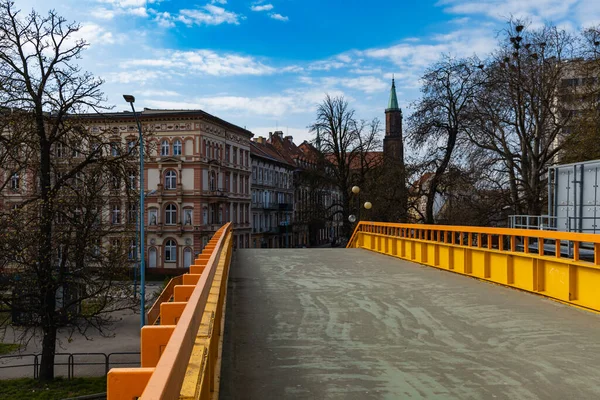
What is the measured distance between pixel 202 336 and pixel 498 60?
30.8 m

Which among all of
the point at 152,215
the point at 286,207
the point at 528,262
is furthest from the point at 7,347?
the point at 286,207

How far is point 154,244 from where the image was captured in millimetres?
56594

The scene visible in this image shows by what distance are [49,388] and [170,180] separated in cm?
3856

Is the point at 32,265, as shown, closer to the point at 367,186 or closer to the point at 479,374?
the point at 479,374

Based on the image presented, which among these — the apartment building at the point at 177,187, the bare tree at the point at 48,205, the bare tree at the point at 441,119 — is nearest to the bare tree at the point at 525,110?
the bare tree at the point at 441,119

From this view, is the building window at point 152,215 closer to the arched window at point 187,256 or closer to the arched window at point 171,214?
the arched window at point 171,214

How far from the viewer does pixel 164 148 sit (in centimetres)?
5706

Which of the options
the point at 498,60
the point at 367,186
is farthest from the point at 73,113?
the point at 367,186

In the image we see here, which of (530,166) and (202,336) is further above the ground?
(530,166)

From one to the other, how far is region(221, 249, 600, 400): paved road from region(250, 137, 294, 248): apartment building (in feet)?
203

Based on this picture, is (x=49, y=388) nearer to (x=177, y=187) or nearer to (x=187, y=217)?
(x=187, y=217)

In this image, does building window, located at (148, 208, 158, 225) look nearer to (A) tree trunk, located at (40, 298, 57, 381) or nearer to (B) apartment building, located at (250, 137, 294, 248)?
(B) apartment building, located at (250, 137, 294, 248)

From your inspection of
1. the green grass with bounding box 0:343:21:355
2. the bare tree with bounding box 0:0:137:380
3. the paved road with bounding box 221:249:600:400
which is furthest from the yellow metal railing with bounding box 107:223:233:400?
the green grass with bounding box 0:343:21:355

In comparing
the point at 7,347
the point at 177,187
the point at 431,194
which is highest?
the point at 177,187
